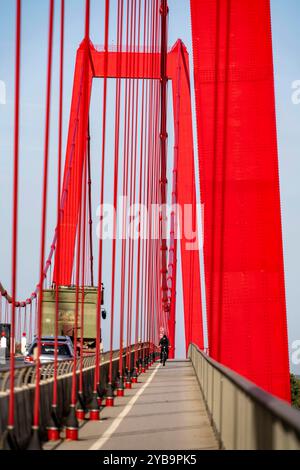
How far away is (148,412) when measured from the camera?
48.5 feet

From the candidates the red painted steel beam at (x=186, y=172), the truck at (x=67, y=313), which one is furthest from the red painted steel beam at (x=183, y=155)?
the truck at (x=67, y=313)

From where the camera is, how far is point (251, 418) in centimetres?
659

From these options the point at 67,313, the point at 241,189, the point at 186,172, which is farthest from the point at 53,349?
the point at 186,172

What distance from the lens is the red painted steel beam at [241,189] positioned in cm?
1811

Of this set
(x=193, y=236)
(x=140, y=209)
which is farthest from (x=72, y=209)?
(x=140, y=209)

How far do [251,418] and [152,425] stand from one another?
6.09 metres

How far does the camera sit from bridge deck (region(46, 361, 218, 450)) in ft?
32.6

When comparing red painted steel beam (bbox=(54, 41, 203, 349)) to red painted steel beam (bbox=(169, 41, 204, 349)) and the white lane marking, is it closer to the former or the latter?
red painted steel beam (bbox=(169, 41, 204, 349))

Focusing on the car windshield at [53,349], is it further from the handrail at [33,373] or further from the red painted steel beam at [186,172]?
the red painted steel beam at [186,172]

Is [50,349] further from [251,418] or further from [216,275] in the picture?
[251,418]
